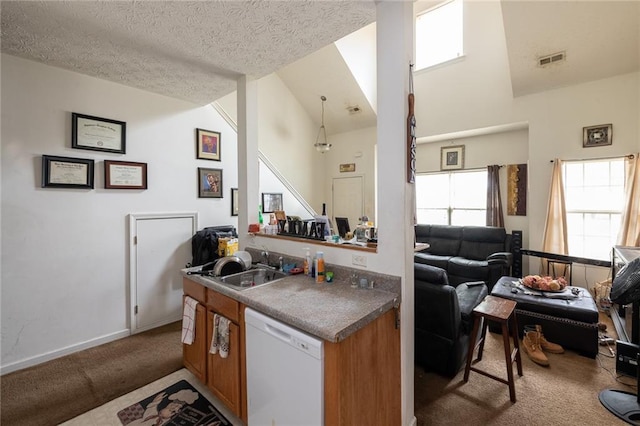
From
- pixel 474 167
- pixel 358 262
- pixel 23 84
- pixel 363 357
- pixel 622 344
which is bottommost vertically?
pixel 622 344

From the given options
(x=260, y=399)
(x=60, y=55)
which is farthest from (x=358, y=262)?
(x=60, y=55)

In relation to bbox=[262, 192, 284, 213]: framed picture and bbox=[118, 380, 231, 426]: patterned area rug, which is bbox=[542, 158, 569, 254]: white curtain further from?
bbox=[118, 380, 231, 426]: patterned area rug

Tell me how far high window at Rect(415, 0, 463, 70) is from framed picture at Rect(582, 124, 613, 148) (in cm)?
231

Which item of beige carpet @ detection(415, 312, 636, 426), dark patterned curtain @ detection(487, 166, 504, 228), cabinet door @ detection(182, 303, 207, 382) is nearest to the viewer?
beige carpet @ detection(415, 312, 636, 426)

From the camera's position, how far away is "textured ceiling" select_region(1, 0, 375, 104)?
1.77 m

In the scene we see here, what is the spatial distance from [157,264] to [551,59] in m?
5.67

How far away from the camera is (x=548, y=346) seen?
265 cm

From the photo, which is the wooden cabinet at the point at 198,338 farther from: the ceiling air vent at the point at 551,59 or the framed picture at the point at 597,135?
the framed picture at the point at 597,135

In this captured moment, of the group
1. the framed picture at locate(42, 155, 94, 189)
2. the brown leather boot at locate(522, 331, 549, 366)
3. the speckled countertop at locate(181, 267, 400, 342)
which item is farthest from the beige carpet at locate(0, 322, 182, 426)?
the brown leather boot at locate(522, 331, 549, 366)

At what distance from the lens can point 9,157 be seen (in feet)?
7.72

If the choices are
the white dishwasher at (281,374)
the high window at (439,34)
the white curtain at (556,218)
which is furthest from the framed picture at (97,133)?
the white curtain at (556,218)

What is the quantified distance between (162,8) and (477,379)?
3582 mm

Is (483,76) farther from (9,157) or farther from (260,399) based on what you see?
(9,157)

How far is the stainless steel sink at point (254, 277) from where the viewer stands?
221 cm
